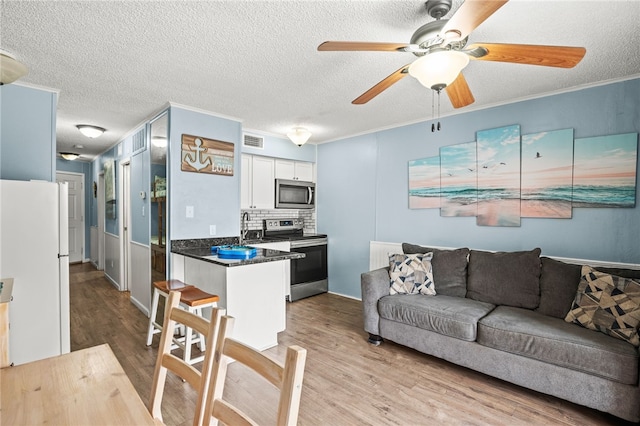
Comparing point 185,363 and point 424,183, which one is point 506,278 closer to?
point 424,183

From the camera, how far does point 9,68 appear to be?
2.10 meters

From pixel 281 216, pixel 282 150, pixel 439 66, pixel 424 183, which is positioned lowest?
pixel 281 216

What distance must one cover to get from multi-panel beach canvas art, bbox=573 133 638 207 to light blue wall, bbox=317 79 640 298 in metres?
0.08

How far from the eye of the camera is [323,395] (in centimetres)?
226

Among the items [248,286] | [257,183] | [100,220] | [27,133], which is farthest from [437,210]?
[100,220]

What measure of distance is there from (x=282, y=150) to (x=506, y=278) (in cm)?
342

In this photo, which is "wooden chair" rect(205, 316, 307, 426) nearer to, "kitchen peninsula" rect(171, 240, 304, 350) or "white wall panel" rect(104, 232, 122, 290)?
"kitchen peninsula" rect(171, 240, 304, 350)

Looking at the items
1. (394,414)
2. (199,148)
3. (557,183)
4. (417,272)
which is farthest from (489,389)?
(199,148)

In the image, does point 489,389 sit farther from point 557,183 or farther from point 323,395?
point 557,183

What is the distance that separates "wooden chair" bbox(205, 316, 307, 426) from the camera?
0.76 m

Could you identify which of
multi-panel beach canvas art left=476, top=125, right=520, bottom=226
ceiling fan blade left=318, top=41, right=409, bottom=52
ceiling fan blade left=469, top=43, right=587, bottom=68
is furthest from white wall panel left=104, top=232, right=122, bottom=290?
ceiling fan blade left=469, top=43, right=587, bottom=68

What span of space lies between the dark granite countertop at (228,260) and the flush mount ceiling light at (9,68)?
6.03 ft

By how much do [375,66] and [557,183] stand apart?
2.09 metres

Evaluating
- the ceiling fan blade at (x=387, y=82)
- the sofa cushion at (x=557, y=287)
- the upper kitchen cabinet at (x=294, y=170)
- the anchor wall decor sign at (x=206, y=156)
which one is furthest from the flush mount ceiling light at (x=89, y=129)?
the sofa cushion at (x=557, y=287)
